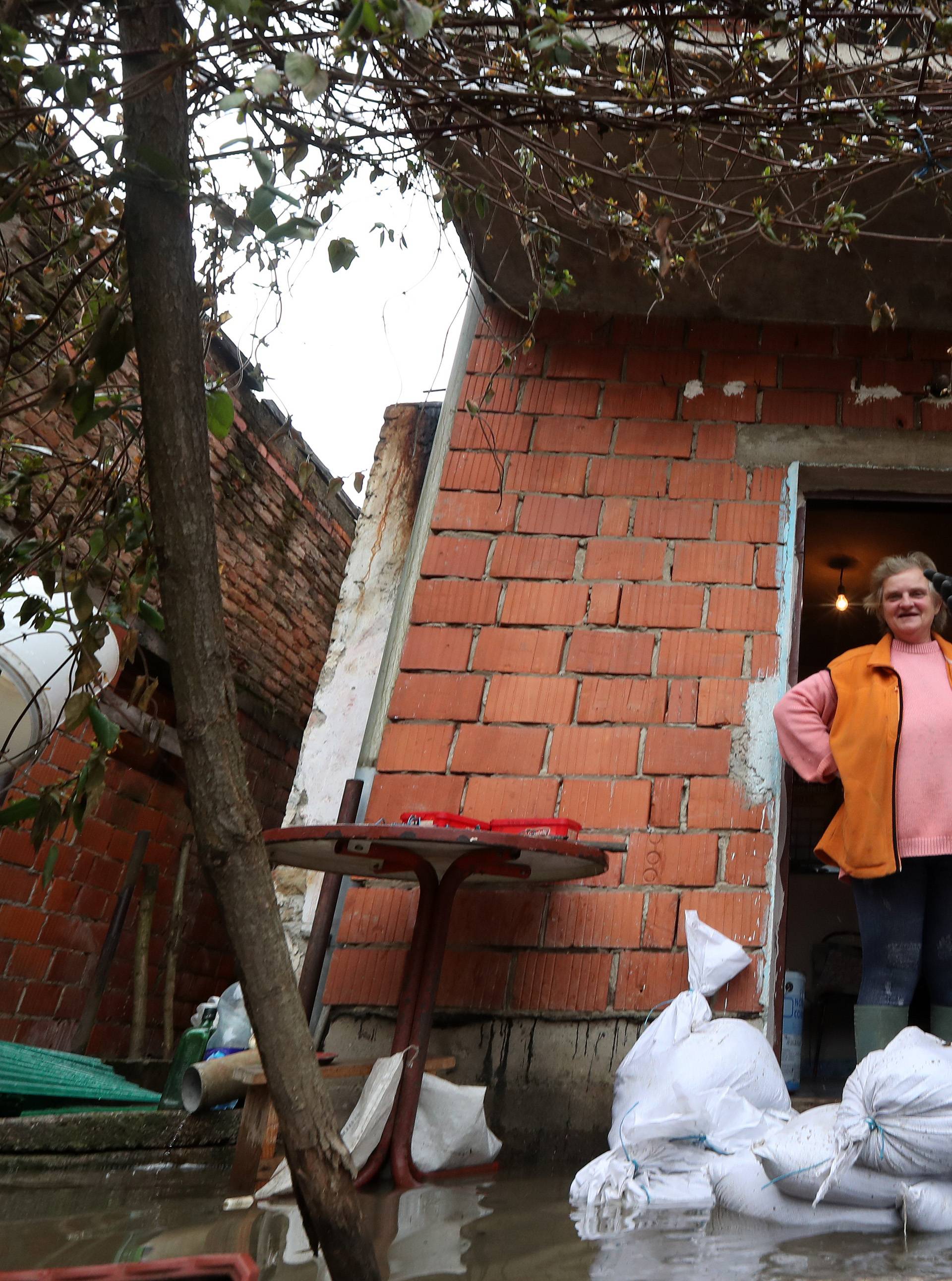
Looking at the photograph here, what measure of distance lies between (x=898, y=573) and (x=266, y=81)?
2453mm

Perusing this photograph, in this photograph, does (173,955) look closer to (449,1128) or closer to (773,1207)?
(449,1128)

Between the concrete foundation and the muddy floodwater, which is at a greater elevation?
the concrete foundation

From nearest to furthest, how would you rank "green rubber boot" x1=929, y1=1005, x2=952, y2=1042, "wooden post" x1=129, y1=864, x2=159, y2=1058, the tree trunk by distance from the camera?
1. the tree trunk
2. "green rubber boot" x1=929, y1=1005, x2=952, y2=1042
3. "wooden post" x1=129, y1=864, x2=159, y2=1058

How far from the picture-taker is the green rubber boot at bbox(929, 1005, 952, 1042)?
8.55 feet

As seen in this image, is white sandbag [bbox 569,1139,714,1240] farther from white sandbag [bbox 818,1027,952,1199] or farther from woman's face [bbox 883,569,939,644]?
woman's face [bbox 883,569,939,644]

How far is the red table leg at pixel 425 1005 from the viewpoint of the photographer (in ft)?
7.50

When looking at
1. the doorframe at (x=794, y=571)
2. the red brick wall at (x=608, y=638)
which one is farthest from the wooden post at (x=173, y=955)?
the doorframe at (x=794, y=571)

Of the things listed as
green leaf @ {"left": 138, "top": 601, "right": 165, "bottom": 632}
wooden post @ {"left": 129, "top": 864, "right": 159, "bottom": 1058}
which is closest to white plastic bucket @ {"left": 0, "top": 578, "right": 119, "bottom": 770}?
green leaf @ {"left": 138, "top": 601, "right": 165, "bottom": 632}

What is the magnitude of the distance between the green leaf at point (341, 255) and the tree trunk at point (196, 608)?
0.50 m

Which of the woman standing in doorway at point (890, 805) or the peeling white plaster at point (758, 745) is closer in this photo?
the woman standing in doorway at point (890, 805)

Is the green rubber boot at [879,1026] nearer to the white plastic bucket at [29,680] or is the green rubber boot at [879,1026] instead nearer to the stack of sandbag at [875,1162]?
the stack of sandbag at [875,1162]

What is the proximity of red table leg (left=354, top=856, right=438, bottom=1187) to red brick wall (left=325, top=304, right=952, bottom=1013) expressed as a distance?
32 cm

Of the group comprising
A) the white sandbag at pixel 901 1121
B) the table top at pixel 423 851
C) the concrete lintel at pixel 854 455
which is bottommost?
the white sandbag at pixel 901 1121

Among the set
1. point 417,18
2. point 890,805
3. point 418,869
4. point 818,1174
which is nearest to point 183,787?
point 418,869
